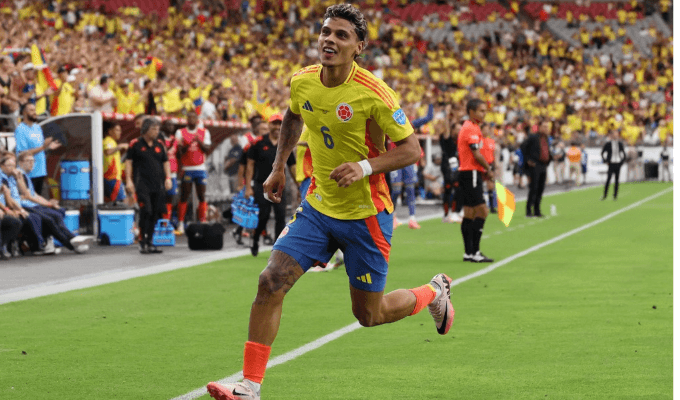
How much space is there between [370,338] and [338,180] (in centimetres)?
298

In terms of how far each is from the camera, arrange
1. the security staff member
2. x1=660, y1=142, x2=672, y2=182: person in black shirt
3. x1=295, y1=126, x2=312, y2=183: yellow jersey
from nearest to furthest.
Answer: x1=295, y1=126, x2=312, y2=183: yellow jersey
the security staff member
x1=660, y1=142, x2=672, y2=182: person in black shirt

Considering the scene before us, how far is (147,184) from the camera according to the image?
1603 centimetres

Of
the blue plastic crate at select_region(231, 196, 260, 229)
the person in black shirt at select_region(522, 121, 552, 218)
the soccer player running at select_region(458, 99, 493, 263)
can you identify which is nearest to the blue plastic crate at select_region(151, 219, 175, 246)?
the blue plastic crate at select_region(231, 196, 260, 229)

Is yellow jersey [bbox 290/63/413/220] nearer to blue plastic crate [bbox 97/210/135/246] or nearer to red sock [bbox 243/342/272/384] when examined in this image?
red sock [bbox 243/342/272/384]

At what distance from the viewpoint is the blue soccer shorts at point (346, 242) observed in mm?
5945

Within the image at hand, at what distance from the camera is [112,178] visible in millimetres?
18469

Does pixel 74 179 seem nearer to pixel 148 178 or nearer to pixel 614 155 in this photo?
pixel 148 178

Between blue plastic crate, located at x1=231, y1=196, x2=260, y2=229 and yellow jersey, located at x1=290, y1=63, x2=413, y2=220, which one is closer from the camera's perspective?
yellow jersey, located at x1=290, y1=63, x2=413, y2=220

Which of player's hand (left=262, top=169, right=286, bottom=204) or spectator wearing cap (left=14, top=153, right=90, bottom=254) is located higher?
player's hand (left=262, top=169, right=286, bottom=204)

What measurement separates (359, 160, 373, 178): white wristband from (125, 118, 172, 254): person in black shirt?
10582mm

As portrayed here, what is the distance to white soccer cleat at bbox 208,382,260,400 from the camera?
5449mm

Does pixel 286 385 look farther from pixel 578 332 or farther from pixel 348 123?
pixel 578 332

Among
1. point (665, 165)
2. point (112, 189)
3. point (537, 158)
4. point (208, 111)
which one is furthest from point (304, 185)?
point (665, 165)

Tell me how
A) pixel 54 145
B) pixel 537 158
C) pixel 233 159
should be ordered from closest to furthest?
pixel 54 145 < pixel 233 159 < pixel 537 158
